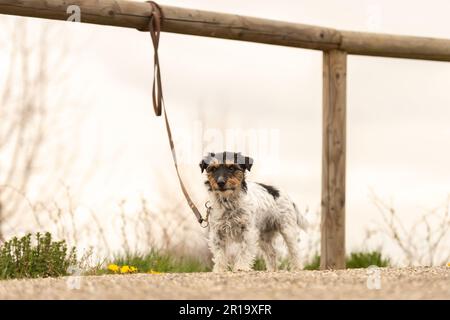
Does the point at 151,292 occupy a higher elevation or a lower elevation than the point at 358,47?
lower

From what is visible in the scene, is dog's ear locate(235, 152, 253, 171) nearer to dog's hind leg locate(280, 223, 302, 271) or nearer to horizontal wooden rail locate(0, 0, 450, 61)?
horizontal wooden rail locate(0, 0, 450, 61)

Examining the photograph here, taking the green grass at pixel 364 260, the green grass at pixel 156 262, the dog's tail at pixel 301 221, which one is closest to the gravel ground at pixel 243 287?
the green grass at pixel 156 262

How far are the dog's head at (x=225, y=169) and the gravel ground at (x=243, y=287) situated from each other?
1496mm

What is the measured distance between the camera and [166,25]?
6656mm

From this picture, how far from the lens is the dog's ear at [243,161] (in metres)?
6.75

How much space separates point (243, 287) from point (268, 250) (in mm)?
3527

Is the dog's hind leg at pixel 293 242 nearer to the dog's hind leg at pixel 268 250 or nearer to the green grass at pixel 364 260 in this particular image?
the dog's hind leg at pixel 268 250

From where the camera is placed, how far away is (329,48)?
7367mm

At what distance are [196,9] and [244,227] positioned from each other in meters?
2.05

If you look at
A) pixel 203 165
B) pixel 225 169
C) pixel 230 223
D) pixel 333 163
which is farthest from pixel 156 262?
pixel 333 163

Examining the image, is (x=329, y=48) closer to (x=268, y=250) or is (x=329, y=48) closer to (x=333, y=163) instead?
(x=333, y=163)
